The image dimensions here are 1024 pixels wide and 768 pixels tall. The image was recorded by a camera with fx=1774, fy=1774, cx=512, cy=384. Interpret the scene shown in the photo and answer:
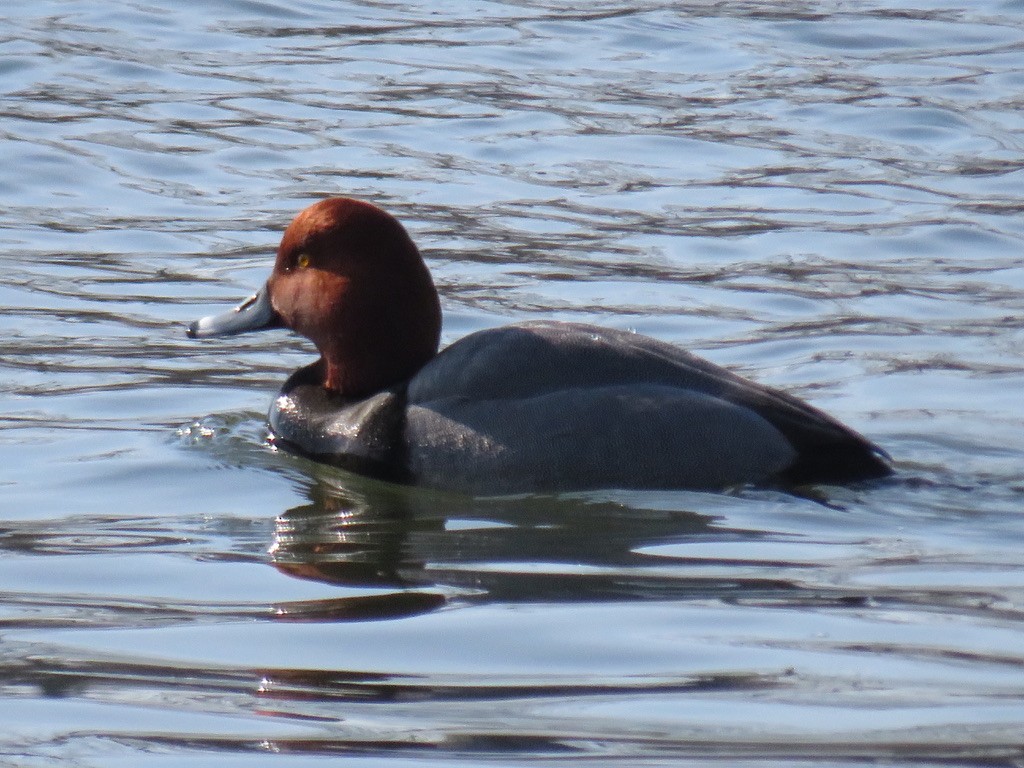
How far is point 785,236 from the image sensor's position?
9.31 metres

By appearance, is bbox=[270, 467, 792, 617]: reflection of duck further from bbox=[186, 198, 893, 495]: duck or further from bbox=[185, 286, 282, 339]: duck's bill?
bbox=[185, 286, 282, 339]: duck's bill

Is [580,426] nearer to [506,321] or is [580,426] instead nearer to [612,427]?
[612,427]

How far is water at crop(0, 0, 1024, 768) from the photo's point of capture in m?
3.43

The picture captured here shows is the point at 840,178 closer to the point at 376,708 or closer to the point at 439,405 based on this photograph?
the point at 439,405

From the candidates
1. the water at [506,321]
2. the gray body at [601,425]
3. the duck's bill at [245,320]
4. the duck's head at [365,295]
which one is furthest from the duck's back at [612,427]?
the duck's bill at [245,320]

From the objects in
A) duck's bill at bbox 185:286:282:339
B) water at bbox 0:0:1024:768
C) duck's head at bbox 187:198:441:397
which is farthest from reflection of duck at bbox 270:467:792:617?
duck's bill at bbox 185:286:282:339

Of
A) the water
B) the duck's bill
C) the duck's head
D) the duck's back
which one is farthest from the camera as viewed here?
the duck's bill

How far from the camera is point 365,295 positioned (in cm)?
604

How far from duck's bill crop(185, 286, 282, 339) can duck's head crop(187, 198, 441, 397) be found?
12.0 inches

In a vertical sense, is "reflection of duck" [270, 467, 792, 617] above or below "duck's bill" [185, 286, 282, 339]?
below

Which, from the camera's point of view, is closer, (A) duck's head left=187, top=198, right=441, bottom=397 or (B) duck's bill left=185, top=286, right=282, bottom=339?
(A) duck's head left=187, top=198, right=441, bottom=397

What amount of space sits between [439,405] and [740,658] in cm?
214

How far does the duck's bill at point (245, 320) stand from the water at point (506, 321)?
280 millimetres

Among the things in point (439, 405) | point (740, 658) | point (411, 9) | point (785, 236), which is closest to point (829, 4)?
point (411, 9)
